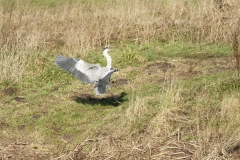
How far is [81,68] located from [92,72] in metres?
0.26

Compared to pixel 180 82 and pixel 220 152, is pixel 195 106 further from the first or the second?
pixel 220 152

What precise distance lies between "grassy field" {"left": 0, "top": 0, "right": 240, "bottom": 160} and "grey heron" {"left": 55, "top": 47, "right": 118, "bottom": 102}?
1.10 feet

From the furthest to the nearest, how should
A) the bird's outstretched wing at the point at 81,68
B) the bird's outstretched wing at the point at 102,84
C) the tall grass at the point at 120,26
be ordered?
the tall grass at the point at 120,26
the bird's outstretched wing at the point at 81,68
the bird's outstretched wing at the point at 102,84

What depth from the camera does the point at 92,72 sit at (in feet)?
30.3

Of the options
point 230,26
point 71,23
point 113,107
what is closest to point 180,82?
point 113,107

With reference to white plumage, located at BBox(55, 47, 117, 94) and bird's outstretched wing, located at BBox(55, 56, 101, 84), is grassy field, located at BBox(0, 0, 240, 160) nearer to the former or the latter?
white plumage, located at BBox(55, 47, 117, 94)

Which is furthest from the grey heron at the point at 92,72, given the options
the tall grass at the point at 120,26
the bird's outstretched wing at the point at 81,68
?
the tall grass at the point at 120,26

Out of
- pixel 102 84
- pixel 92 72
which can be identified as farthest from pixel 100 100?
pixel 92 72

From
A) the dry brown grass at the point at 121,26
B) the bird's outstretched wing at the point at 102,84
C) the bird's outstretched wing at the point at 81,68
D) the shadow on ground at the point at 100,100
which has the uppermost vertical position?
the dry brown grass at the point at 121,26

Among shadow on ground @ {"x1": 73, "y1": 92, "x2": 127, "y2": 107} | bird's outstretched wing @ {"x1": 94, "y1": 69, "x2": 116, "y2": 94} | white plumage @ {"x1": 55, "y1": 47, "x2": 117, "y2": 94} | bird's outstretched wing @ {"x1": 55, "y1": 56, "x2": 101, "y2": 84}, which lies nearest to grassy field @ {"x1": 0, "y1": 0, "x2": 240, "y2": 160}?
shadow on ground @ {"x1": 73, "y1": 92, "x2": 127, "y2": 107}

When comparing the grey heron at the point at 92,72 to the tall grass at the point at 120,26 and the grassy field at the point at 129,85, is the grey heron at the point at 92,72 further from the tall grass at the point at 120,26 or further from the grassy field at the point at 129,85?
the tall grass at the point at 120,26

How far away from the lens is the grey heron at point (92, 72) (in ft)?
29.6

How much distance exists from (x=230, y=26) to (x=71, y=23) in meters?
3.93

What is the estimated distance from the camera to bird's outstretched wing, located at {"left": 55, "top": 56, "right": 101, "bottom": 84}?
30.2 feet
